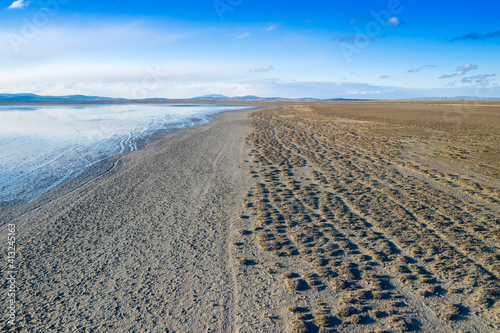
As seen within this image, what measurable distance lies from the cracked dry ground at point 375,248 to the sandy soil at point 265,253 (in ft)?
0.09

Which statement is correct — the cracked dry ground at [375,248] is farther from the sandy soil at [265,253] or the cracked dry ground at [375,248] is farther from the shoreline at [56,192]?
the shoreline at [56,192]

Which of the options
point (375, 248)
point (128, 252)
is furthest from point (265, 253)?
point (128, 252)

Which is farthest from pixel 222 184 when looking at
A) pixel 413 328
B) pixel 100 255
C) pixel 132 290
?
pixel 413 328

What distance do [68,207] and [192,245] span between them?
4451 millimetres

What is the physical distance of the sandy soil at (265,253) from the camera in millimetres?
4285

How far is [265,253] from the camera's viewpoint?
6.03 meters

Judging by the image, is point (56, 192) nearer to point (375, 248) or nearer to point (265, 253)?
point (265, 253)

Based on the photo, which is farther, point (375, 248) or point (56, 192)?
point (56, 192)

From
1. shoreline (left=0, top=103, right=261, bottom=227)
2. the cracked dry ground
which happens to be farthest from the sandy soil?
shoreline (left=0, top=103, right=261, bottom=227)

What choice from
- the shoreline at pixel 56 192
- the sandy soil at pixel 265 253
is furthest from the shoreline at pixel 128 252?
the shoreline at pixel 56 192

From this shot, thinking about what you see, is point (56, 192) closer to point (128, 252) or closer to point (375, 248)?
point (128, 252)

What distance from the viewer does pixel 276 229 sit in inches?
277

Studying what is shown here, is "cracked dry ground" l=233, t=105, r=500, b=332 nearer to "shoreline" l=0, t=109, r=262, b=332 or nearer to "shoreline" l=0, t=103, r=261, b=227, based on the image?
"shoreline" l=0, t=109, r=262, b=332

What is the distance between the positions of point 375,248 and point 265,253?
2.19 m
